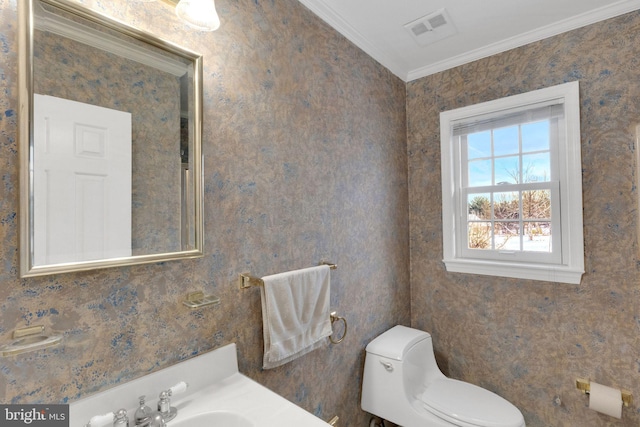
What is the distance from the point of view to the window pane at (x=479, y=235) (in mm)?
2105

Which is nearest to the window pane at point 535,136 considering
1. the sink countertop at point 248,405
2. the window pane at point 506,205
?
the window pane at point 506,205

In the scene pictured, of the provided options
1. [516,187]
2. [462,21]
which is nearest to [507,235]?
[516,187]

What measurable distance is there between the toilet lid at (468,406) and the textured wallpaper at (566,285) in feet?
1.14

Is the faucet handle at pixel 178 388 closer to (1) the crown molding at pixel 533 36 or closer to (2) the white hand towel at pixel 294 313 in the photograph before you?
(2) the white hand towel at pixel 294 313

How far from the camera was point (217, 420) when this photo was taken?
931 millimetres

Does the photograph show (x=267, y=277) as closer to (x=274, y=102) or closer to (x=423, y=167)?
(x=274, y=102)

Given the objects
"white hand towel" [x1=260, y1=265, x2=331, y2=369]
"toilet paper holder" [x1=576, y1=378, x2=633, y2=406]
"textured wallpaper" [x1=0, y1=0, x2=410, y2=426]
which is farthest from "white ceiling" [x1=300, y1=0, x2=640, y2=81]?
"toilet paper holder" [x1=576, y1=378, x2=633, y2=406]

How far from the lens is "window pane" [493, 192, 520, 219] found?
2004 mm

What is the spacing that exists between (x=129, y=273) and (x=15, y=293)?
24 centimetres

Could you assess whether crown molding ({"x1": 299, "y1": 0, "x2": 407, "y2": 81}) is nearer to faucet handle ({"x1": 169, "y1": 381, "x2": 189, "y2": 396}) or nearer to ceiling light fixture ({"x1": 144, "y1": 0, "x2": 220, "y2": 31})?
ceiling light fixture ({"x1": 144, "y1": 0, "x2": 220, "y2": 31})

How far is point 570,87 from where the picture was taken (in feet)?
5.74

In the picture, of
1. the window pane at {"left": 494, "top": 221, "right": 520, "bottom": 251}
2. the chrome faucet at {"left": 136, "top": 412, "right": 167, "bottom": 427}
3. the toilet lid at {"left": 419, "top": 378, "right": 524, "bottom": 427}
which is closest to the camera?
the chrome faucet at {"left": 136, "top": 412, "right": 167, "bottom": 427}

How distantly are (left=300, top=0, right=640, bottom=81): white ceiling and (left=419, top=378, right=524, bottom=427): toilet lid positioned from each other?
6.78 feet

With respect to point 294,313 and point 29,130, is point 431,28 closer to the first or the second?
point 294,313
